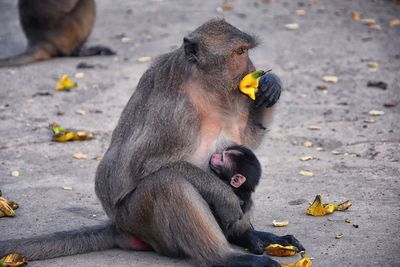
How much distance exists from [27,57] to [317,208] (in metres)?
5.07

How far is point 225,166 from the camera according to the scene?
14.6 ft

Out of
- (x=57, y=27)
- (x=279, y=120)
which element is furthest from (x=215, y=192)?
(x=57, y=27)

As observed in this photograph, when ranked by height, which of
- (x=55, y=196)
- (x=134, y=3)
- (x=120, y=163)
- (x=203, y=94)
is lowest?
(x=134, y=3)

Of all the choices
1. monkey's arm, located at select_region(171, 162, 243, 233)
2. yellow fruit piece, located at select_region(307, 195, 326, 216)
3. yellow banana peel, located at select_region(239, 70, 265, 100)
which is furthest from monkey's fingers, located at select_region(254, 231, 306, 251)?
yellow banana peel, located at select_region(239, 70, 265, 100)

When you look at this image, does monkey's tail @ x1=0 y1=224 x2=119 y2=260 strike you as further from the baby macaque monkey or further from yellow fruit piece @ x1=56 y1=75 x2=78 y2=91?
yellow fruit piece @ x1=56 y1=75 x2=78 y2=91

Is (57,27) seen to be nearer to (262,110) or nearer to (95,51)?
(95,51)

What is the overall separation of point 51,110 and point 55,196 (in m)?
2.11

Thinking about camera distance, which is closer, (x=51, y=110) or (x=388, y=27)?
(x=51, y=110)

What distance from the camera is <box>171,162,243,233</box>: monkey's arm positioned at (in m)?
4.34

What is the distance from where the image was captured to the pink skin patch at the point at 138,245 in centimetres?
465

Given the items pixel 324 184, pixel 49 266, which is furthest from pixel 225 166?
pixel 324 184

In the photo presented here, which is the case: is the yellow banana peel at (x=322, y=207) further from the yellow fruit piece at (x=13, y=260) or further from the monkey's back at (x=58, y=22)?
the monkey's back at (x=58, y=22)

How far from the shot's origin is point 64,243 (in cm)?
459

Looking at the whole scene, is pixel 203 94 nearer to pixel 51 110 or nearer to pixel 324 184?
pixel 324 184
